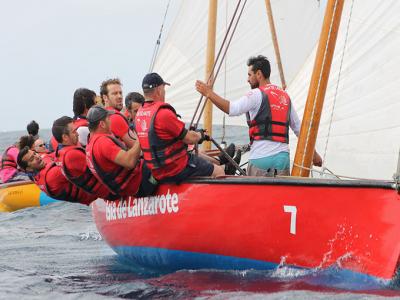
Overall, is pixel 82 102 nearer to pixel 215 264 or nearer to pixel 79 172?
pixel 79 172

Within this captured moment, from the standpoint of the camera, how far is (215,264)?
6.95 meters

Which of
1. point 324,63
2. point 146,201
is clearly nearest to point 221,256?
point 146,201

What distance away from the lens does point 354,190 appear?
604cm

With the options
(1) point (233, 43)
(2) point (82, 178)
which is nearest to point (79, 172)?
(2) point (82, 178)

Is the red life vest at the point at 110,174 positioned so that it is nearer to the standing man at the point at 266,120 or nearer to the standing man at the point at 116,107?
the standing man at the point at 116,107

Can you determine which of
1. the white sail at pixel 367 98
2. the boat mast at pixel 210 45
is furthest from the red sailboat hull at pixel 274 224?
the boat mast at pixel 210 45

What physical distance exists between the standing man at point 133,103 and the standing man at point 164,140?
68.2 inches

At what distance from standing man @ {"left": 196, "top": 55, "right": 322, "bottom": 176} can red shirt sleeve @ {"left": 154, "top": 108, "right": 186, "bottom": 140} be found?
0.61 metres

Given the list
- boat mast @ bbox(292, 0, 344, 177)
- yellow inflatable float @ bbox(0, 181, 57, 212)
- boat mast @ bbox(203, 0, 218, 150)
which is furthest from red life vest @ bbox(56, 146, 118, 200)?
yellow inflatable float @ bbox(0, 181, 57, 212)

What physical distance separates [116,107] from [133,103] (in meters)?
0.33

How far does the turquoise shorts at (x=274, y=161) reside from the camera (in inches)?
300

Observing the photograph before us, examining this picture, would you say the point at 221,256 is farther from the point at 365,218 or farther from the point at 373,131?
the point at 373,131

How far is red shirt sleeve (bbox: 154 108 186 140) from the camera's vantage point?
23.1ft

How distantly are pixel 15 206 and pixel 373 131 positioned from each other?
27.7 feet
